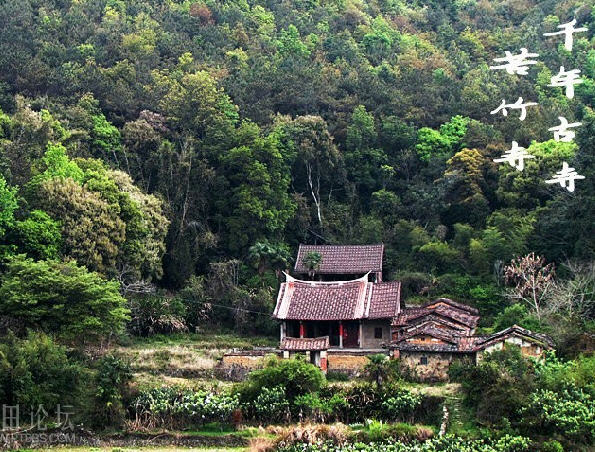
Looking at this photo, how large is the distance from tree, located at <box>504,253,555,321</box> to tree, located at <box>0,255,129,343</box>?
13.1 m

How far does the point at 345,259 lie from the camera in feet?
119

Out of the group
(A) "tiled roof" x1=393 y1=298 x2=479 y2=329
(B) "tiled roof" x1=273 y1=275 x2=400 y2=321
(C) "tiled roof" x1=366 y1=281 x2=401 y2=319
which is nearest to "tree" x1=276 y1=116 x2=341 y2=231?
(B) "tiled roof" x1=273 y1=275 x2=400 y2=321

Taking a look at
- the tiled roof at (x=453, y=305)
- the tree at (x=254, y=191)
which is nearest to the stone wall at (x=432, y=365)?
the tiled roof at (x=453, y=305)

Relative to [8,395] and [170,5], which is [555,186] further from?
[170,5]

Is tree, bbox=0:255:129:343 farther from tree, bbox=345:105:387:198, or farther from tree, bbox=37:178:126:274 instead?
tree, bbox=345:105:387:198

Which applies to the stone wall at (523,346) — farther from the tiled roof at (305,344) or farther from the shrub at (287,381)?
the shrub at (287,381)

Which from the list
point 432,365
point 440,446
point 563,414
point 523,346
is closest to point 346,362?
point 432,365

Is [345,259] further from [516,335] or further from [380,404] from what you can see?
[380,404]

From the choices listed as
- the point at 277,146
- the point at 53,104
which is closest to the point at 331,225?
the point at 277,146

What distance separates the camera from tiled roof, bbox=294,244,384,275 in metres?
35.8

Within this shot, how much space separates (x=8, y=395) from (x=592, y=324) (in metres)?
16.8

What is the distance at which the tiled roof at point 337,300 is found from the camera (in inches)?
1252

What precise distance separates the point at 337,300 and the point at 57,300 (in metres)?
9.25

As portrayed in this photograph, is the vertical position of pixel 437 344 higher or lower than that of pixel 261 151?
lower
